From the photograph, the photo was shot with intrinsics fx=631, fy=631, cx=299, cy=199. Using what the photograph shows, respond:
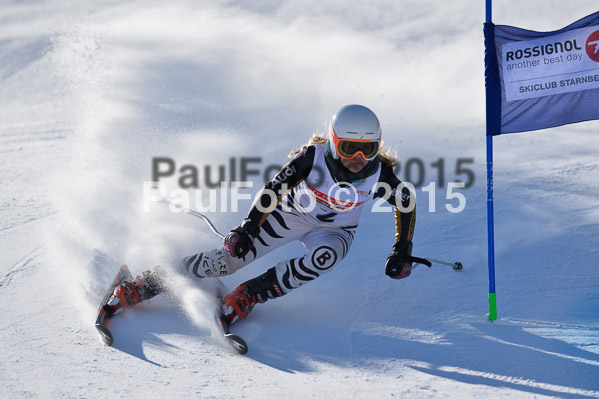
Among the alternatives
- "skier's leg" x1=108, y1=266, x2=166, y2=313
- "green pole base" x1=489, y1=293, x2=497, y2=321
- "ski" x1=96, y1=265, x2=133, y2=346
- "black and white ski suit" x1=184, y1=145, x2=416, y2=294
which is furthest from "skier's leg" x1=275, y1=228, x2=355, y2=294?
"ski" x1=96, y1=265, x2=133, y2=346

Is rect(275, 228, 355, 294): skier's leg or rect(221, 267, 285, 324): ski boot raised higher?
rect(275, 228, 355, 294): skier's leg

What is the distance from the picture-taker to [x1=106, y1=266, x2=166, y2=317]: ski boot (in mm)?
4188

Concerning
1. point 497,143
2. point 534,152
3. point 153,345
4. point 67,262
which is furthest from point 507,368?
point 497,143

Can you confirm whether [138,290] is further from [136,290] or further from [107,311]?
[107,311]

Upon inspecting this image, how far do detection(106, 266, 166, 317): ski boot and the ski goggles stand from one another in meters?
1.59

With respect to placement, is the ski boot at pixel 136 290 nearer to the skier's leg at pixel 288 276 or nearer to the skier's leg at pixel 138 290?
the skier's leg at pixel 138 290

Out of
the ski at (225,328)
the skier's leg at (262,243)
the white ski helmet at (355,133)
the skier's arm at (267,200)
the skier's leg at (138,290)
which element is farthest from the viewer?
the skier's leg at (262,243)

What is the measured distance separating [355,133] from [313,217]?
0.80m

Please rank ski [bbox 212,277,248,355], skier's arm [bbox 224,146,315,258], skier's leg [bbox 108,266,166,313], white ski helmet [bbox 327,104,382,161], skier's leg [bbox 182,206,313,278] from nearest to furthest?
ski [bbox 212,277,248,355]
white ski helmet [bbox 327,104,382,161]
skier's arm [bbox 224,146,315,258]
skier's leg [bbox 108,266,166,313]
skier's leg [bbox 182,206,313,278]

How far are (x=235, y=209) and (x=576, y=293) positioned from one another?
3761 mm

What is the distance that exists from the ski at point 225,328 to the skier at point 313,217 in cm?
6

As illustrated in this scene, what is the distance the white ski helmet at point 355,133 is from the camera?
399cm

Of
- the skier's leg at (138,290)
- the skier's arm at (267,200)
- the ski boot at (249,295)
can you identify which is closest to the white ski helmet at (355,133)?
the skier's arm at (267,200)

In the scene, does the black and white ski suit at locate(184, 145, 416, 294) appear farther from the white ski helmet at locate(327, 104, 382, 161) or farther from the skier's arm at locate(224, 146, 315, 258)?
the white ski helmet at locate(327, 104, 382, 161)
